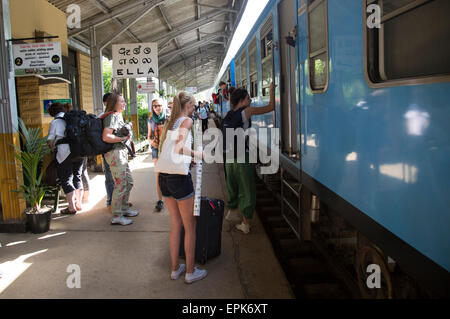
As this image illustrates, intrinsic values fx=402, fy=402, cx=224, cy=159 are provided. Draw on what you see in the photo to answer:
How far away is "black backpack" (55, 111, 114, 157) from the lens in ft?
17.6

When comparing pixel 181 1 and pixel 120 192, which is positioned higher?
pixel 181 1

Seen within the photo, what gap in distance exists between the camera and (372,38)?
2223mm

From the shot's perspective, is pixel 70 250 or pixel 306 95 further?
pixel 70 250

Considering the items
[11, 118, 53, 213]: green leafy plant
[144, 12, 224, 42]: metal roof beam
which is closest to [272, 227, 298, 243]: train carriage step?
[11, 118, 53, 213]: green leafy plant

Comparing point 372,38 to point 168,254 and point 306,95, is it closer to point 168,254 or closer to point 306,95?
point 306,95

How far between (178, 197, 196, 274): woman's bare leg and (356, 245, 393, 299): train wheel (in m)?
1.44

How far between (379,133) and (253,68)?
5528 millimetres

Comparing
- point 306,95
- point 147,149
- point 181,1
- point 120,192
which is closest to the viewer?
point 306,95

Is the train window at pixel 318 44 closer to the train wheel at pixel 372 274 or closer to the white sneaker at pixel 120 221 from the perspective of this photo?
the train wheel at pixel 372 274

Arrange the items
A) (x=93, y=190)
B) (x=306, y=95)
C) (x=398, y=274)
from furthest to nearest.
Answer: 1. (x=93, y=190)
2. (x=306, y=95)
3. (x=398, y=274)

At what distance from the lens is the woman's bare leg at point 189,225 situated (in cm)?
354

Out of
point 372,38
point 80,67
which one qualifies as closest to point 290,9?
point 372,38

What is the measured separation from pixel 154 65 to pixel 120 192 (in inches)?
240
